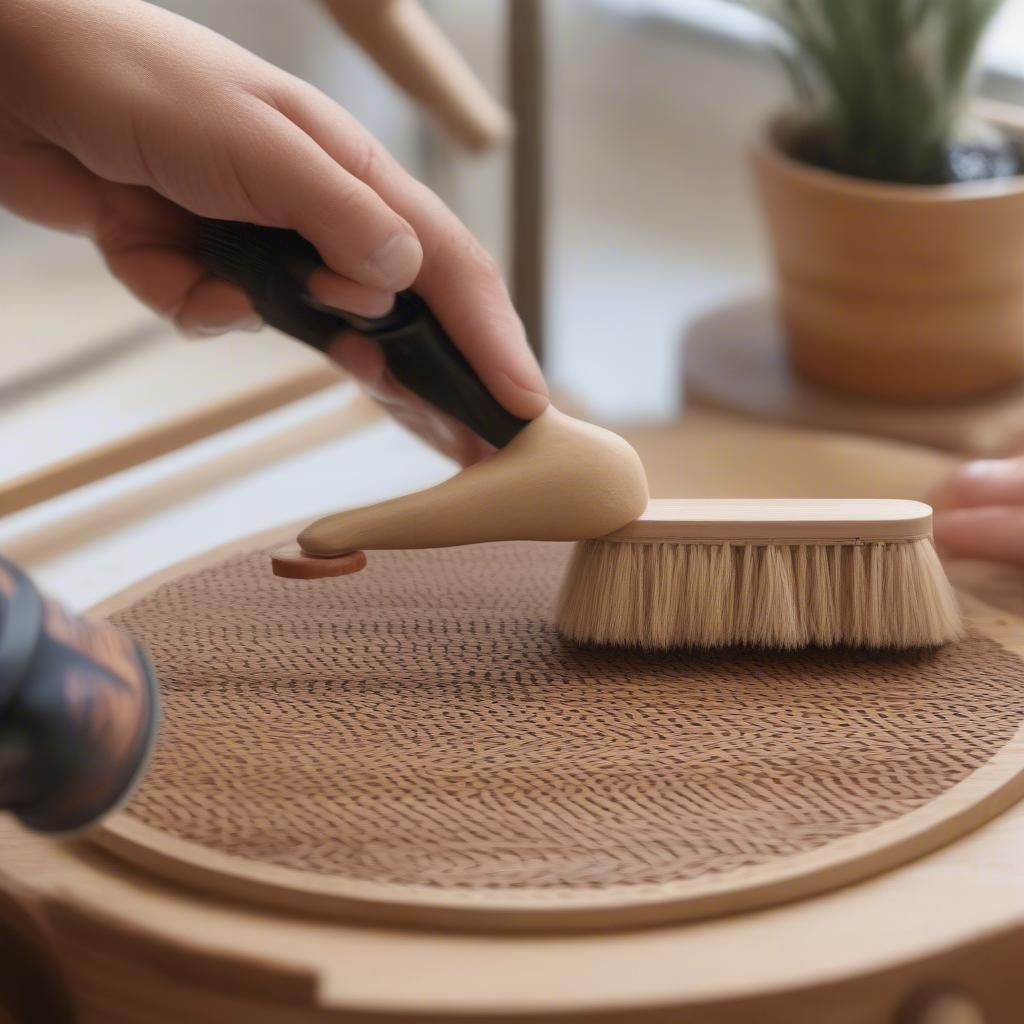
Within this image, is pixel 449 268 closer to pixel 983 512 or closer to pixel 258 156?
pixel 258 156

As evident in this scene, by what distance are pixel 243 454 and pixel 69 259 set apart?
0.52 metres

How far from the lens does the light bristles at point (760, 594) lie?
21.0 inches

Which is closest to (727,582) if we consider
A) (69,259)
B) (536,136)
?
(536,136)

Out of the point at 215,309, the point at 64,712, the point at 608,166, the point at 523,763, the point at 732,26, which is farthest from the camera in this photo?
the point at 608,166

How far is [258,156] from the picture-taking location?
513mm

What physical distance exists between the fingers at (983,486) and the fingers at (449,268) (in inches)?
9.4

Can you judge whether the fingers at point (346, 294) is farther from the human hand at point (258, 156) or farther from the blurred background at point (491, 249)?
the blurred background at point (491, 249)

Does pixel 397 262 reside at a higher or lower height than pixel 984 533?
higher

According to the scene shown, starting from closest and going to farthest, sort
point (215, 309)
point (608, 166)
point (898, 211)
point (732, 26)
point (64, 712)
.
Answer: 1. point (64, 712)
2. point (215, 309)
3. point (898, 211)
4. point (732, 26)
5. point (608, 166)

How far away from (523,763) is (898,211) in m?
0.48

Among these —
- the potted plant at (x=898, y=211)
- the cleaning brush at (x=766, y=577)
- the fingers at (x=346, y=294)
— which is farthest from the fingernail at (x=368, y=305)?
the potted plant at (x=898, y=211)

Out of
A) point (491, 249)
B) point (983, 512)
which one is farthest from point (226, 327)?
point (491, 249)

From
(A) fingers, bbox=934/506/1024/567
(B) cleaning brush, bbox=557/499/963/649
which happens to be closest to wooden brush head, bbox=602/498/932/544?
(B) cleaning brush, bbox=557/499/963/649

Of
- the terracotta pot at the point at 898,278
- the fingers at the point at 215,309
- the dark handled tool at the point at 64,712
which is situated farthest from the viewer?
the terracotta pot at the point at 898,278
